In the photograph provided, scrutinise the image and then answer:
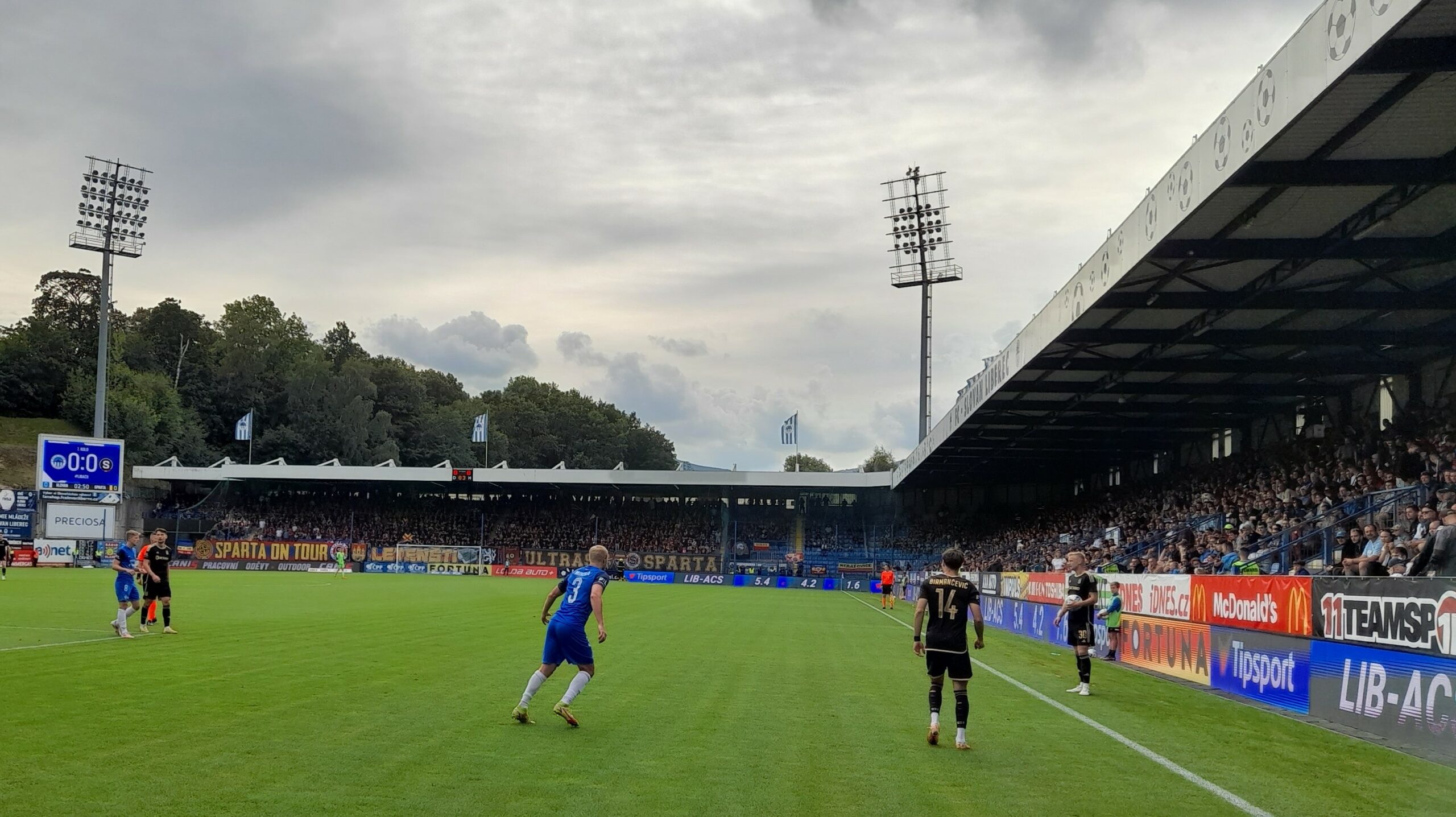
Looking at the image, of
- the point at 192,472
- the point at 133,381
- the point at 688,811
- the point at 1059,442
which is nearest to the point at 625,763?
the point at 688,811

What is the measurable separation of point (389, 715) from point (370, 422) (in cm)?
10939

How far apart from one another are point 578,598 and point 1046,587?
19.3 metres

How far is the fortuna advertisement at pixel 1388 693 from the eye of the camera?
1102 cm

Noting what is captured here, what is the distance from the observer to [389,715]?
11453 millimetres

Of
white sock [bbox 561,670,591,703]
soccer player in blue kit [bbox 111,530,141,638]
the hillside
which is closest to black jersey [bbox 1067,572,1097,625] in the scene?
white sock [bbox 561,670,591,703]

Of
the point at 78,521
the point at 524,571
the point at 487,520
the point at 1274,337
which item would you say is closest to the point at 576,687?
the point at 1274,337

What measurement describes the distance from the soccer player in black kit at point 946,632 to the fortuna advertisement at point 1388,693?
4334mm

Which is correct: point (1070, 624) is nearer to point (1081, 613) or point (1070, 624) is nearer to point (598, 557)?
point (1081, 613)

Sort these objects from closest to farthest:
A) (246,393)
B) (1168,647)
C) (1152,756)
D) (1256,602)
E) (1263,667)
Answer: (1152,756), (1263,667), (1256,602), (1168,647), (246,393)

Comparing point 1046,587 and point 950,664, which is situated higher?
point 950,664

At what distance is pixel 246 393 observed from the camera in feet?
363

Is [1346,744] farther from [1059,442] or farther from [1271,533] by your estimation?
[1059,442]

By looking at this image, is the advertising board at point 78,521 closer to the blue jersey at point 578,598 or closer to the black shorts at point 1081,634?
the blue jersey at point 578,598

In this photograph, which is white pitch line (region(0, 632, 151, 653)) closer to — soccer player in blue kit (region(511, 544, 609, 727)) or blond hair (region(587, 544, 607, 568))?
soccer player in blue kit (region(511, 544, 609, 727))
